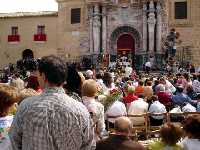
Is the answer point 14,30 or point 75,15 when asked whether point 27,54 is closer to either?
point 14,30

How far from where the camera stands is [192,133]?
614 cm

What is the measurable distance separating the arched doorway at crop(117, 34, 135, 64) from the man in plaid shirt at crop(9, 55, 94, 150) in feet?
111

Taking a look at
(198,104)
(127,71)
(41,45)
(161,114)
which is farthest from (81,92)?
(41,45)

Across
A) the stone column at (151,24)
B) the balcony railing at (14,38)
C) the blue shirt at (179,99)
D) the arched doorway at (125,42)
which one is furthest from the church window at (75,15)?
the blue shirt at (179,99)

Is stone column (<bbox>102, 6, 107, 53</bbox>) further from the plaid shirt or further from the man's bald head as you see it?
the plaid shirt

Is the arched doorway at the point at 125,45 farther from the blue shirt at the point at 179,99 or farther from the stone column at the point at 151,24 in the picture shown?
the blue shirt at the point at 179,99

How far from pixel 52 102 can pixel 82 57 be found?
33.7 metres

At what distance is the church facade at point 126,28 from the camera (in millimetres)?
36375

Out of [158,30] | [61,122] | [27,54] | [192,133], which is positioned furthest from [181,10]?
[61,122]

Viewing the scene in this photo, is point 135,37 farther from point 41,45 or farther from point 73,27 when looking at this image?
point 41,45

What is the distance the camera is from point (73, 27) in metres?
39.4

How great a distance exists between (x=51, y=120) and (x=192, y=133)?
87.9 inches

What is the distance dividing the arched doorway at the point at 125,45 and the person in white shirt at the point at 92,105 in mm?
31289

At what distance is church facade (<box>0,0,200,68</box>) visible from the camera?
119 feet
